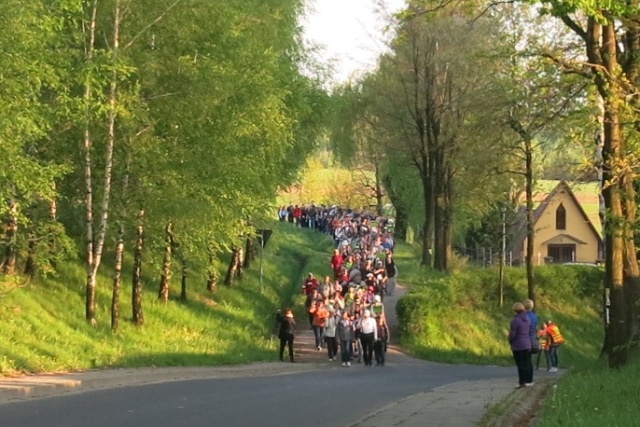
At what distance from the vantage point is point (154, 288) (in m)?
33.1

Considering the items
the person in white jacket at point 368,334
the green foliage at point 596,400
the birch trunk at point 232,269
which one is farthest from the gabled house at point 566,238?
the green foliage at point 596,400

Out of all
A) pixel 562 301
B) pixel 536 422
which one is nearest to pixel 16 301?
pixel 536 422

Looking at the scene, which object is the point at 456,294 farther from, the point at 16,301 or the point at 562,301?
the point at 16,301

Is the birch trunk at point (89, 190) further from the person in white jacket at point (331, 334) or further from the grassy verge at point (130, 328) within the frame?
the person in white jacket at point (331, 334)

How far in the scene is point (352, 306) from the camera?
30312 mm

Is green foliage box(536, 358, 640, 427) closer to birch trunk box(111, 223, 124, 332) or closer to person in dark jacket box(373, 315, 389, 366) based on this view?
person in dark jacket box(373, 315, 389, 366)

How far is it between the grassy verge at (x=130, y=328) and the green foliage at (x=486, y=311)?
5.29m

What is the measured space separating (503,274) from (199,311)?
15.1 meters

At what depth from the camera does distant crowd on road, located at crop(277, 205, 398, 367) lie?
28234 mm

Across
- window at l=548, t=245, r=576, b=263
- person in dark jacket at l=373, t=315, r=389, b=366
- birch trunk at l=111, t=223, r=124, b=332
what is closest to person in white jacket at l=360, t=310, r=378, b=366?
person in dark jacket at l=373, t=315, r=389, b=366

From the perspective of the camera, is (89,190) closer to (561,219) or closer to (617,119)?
(617,119)

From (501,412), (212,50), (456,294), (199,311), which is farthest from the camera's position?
(456,294)

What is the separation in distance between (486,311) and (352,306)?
12.7 meters

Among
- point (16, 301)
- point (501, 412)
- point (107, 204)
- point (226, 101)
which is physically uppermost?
Answer: point (226, 101)
